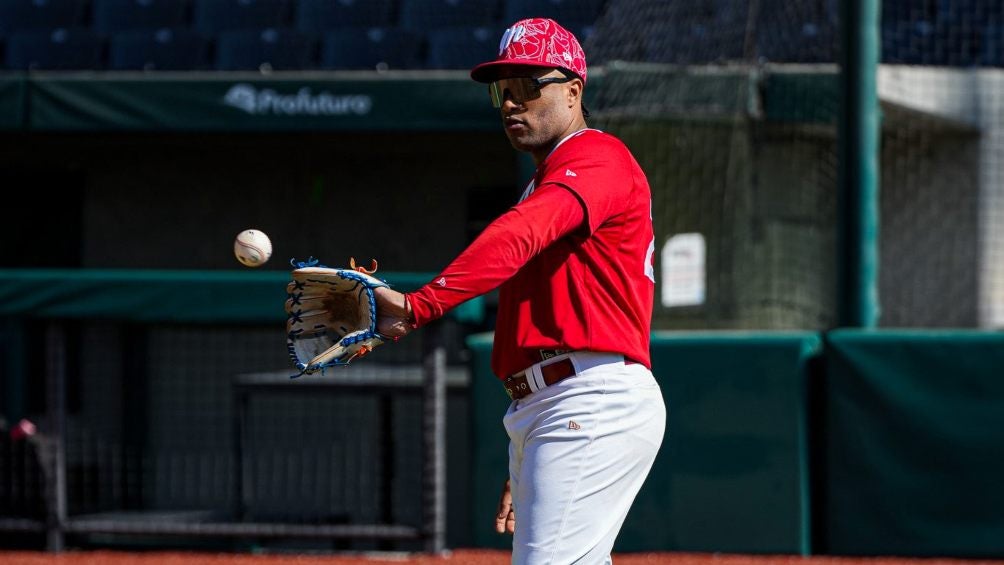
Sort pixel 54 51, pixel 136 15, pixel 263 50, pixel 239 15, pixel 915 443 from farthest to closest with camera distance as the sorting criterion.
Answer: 1. pixel 136 15
2. pixel 239 15
3. pixel 54 51
4. pixel 263 50
5. pixel 915 443

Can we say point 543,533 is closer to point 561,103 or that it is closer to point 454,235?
point 561,103

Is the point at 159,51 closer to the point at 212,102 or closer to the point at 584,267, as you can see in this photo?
the point at 212,102

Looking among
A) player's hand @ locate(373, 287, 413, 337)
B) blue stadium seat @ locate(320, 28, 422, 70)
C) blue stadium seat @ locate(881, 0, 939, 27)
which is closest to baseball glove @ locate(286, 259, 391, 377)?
player's hand @ locate(373, 287, 413, 337)

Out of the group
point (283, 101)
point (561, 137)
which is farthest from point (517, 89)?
point (283, 101)

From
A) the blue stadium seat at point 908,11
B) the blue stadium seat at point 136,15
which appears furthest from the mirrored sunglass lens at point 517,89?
the blue stadium seat at point 136,15

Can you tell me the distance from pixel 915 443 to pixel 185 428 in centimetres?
329

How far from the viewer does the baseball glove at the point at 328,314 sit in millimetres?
2361

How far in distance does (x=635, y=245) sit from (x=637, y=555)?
11.5 ft

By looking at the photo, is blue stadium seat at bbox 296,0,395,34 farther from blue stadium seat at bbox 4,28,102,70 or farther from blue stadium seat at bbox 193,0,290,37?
blue stadium seat at bbox 4,28,102,70

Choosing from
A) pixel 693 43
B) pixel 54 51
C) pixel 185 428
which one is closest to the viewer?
pixel 185 428

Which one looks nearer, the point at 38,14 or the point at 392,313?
the point at 392,313

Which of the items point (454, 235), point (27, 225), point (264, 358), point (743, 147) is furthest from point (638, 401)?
point (27, 225)

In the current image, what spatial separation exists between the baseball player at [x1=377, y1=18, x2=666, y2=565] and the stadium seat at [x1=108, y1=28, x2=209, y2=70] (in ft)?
24.5

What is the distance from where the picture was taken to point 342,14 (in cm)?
1010
